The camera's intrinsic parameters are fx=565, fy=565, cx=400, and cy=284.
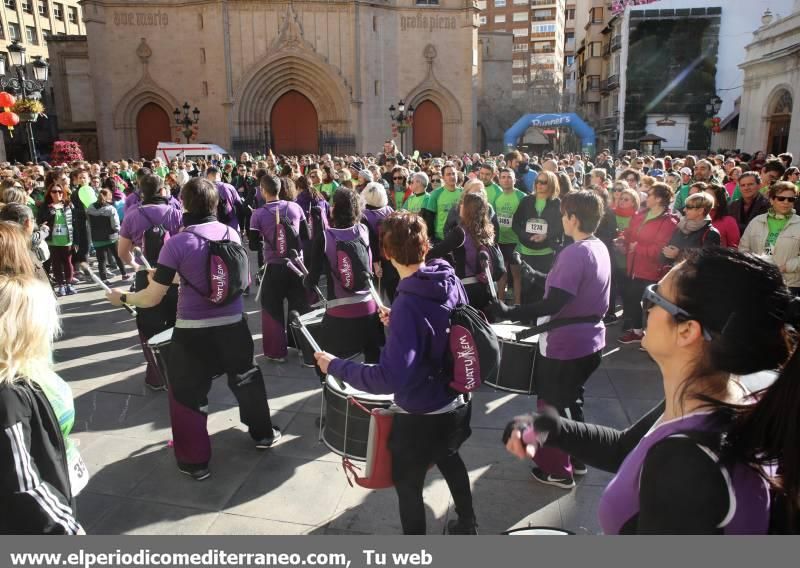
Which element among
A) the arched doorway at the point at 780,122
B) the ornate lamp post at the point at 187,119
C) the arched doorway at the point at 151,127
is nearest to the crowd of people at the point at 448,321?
the arched doorway at the point at 780,122

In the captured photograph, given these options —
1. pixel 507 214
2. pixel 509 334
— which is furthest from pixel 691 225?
pixel 509 334

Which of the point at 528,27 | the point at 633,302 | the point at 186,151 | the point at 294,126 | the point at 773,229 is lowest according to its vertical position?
the point at 633,302

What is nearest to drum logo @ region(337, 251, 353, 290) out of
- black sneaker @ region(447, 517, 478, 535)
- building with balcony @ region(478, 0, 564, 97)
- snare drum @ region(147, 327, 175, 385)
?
snare drum @ region(147, 327, 175, 385)

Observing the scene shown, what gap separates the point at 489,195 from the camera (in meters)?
8.12

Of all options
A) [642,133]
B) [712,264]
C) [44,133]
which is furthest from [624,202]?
[44,133]

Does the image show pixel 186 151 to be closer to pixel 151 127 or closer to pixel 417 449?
pixel 151 127

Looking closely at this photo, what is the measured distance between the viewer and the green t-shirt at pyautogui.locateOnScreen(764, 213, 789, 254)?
17.9ft

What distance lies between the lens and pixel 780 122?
70.8 feet

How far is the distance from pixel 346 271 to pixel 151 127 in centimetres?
2864

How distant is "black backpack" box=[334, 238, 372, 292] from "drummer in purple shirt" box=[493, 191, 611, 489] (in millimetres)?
1596

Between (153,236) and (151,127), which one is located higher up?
(151,127)

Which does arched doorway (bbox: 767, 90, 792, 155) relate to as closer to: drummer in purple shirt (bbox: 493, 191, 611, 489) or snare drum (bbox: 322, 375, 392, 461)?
drummer in purple shirt (bbox: 493, 191, 611, 489)
